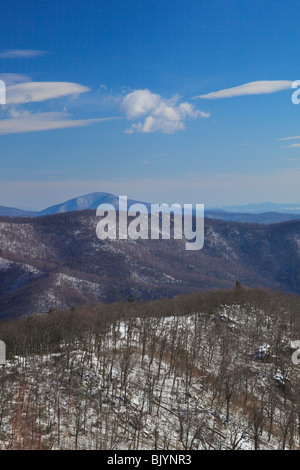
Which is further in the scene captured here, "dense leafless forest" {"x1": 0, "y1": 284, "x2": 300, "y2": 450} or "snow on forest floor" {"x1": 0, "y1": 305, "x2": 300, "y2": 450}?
"dense leafless forest" {"x1": 0, "y1": 284, "x2": 300, "y2": 450}

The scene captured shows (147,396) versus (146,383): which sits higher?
(146,383)

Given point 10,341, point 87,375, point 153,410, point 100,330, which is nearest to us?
point 153,410

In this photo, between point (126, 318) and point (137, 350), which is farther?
point (126, 318)

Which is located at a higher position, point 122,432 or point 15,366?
point 15,366

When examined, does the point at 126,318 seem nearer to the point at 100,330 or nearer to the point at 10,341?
the point at 100,330

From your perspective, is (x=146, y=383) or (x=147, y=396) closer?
(x=147, y=396)

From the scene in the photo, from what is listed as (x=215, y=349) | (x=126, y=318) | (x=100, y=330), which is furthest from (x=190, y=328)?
(x=100, y=330)

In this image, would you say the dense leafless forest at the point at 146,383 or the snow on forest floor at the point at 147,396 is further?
the dense leafless forest at the point at 146,383
